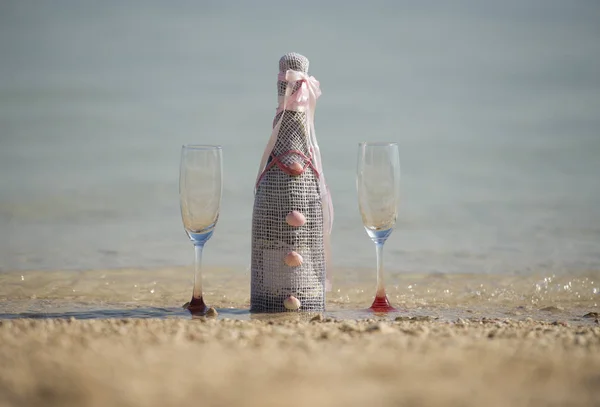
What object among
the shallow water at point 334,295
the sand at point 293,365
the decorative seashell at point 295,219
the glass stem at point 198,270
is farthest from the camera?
the shallow water at point 334,295

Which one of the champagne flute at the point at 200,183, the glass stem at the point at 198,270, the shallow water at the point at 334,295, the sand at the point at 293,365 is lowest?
the shallow water at the point at 334,295

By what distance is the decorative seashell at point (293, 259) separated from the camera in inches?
143

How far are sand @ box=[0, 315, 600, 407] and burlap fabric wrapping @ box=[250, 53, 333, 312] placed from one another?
457 millimetres

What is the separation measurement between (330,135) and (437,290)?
6.45m

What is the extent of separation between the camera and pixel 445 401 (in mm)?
2031

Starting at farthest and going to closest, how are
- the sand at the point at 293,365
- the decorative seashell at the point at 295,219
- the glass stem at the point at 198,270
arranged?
the glass stem at the point at 198,270
the decorative seashell at the point at 295,219
the sand at the point at 293,365

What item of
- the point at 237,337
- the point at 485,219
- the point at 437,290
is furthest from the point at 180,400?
the point at 485,219

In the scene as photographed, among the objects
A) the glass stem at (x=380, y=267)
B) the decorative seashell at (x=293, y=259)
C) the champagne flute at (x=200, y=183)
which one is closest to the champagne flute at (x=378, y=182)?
the glass stem at (x=380, y=267)

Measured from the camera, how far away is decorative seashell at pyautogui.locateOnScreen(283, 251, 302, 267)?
3.62 m

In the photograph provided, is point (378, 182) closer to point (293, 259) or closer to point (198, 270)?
point (293, 259)

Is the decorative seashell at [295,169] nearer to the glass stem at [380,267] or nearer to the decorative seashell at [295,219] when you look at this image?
the decorative seashell at [295,219]

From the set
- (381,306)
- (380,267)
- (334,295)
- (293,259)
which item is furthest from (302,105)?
(334,295)

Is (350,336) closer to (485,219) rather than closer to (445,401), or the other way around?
(445,401)

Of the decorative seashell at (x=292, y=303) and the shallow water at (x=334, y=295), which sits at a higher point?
the decorative seashell at (x=292, y=303)
